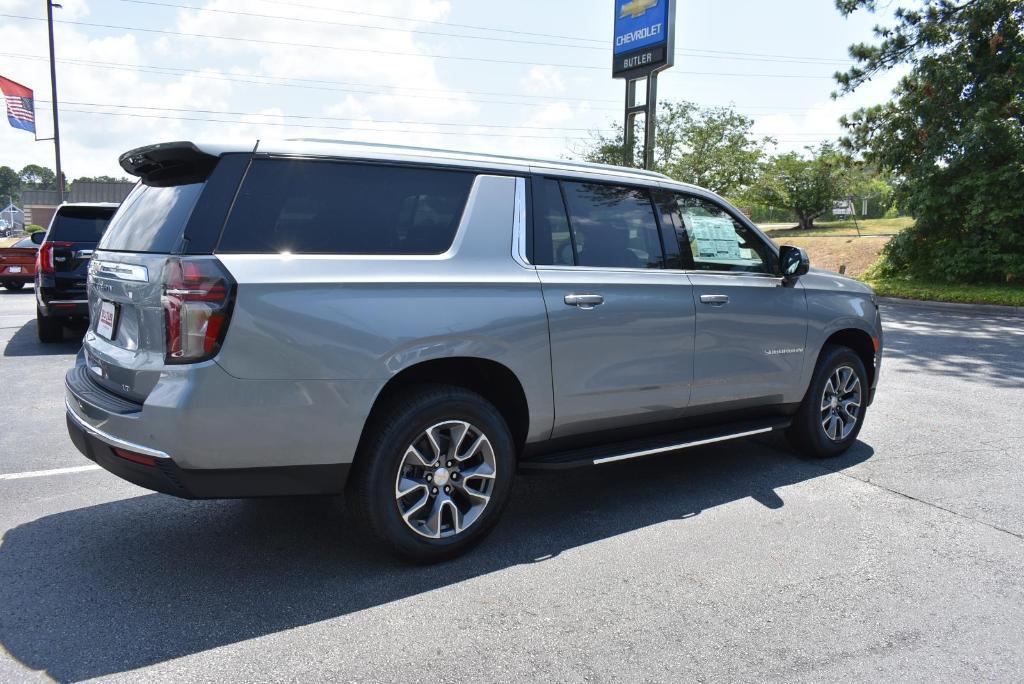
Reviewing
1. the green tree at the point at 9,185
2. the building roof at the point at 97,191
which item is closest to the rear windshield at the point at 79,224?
the building roof at the point at 97,191

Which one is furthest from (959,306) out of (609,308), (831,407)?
(609,308)

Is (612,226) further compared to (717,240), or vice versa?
(717,240)

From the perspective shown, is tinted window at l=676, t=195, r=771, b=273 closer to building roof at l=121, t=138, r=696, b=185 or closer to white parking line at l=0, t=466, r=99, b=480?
building roof at l=121, t=138, r=696, b=185

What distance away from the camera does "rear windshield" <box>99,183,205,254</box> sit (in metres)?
3.18

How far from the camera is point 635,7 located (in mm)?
21656

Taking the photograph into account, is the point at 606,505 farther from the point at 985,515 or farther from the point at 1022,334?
the point at 1022,334

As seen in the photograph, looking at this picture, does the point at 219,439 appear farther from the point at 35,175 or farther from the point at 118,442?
the point at 35,175

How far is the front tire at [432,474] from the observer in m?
3.32

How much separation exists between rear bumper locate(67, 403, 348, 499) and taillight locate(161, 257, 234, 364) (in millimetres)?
444

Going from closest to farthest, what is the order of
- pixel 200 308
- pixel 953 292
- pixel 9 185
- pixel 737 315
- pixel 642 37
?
pixel 200 308
pixel 737 315
pixel 953 292
pixel 642 37
pixel 9 185

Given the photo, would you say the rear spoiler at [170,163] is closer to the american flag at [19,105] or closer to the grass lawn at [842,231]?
the american flag at [19,105]

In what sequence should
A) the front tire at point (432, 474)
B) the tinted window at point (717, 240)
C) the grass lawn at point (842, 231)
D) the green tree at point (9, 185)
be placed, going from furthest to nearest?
1. the green tree at point (9, 185)
2. the grass lawn at point (842, 231)
3. the tinted window at point (717, 240)
4. the front tire at point (432, 474)

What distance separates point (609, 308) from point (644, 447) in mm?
820

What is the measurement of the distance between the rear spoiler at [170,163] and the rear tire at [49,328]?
7299 millimetres
